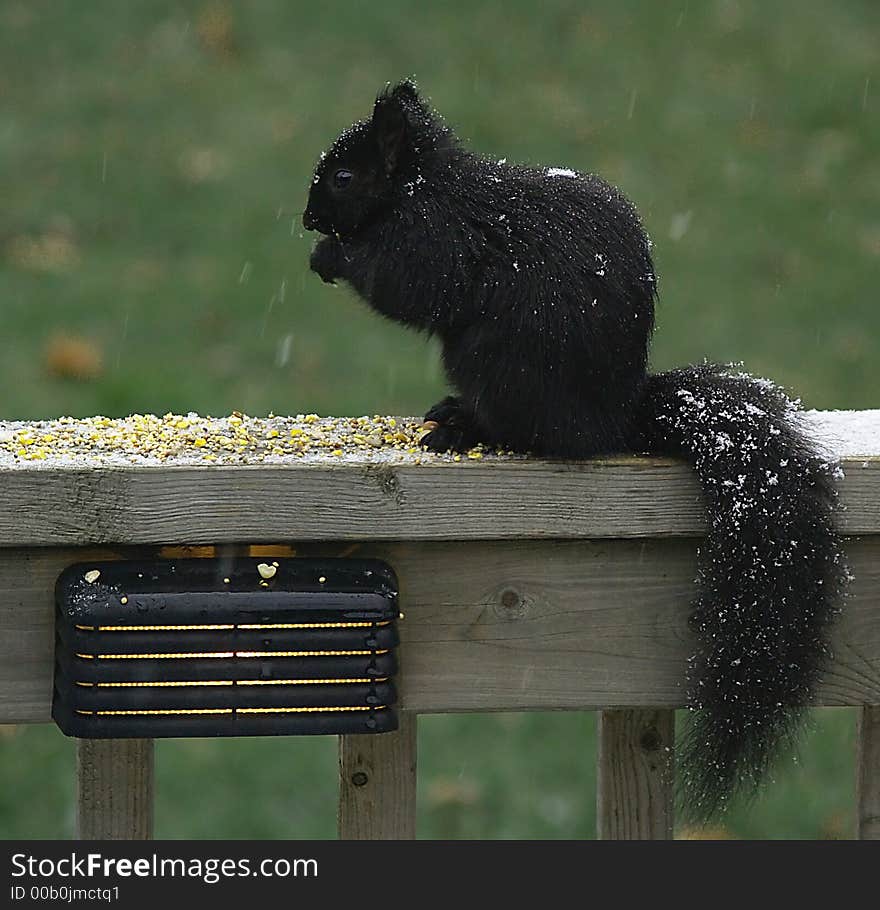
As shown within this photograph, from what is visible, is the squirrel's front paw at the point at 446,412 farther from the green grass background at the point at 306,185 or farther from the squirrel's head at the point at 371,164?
the green grass background at the point at 306,185

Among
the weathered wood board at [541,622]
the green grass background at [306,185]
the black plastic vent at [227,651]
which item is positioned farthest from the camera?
the green grass background at [306,185]

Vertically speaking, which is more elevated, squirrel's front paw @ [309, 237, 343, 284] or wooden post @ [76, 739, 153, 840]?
squirrel's front paw @ [309, 237, 343, 284]

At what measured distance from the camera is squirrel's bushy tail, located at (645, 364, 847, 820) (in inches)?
63.0

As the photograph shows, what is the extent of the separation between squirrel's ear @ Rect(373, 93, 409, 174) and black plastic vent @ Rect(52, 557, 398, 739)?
0.57m

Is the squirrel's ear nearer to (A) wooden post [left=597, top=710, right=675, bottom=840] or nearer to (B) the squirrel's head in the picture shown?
(B) the squirrel's head

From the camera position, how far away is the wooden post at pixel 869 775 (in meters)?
1.79

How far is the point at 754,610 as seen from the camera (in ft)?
5.25

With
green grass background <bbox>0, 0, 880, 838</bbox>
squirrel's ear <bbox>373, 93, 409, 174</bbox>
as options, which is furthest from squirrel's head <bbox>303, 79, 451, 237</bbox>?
green grass background <bbox>0, 0, 880, 838</bbox>

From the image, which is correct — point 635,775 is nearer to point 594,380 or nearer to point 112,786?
point 594,380

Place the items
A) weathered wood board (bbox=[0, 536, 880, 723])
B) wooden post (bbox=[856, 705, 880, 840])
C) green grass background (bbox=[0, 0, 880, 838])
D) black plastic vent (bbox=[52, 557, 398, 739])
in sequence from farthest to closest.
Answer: green grass background (bbox=[0, 0, 880, 838])
wooden post (bbox=[856, 705, 880, 840])
weathered wood board (bbox=[0, 536, 880, 723])
black plastic vent (bbox=[52, 557, 398, 739])

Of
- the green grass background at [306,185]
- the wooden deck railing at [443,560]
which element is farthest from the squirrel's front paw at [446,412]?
the green grass background at [306,185]

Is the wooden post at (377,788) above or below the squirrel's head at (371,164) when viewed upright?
below

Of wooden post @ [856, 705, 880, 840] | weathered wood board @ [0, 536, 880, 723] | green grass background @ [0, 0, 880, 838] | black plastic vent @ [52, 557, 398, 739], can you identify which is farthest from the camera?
green grass background @ [0, 0, 880, 838]

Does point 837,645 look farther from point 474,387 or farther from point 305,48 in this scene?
point 305,48
